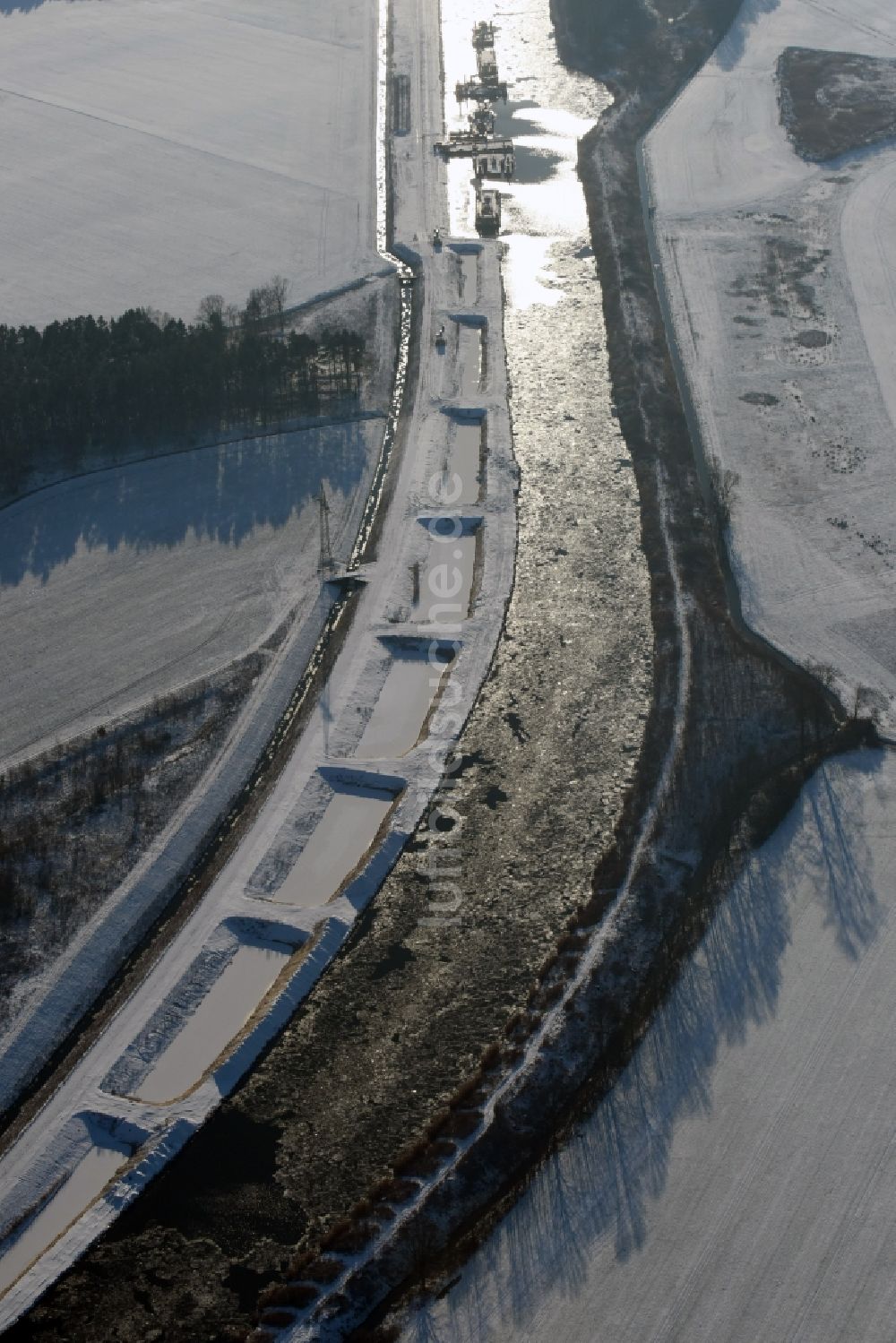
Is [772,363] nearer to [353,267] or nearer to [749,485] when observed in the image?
[749,485]

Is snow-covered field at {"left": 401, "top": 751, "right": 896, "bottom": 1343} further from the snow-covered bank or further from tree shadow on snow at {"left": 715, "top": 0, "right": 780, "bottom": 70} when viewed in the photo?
tree shadow on snow at {"left": 715, "top": 0, "right": 780, "bottom": 70}

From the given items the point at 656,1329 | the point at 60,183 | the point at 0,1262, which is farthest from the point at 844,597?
the point at 60,183

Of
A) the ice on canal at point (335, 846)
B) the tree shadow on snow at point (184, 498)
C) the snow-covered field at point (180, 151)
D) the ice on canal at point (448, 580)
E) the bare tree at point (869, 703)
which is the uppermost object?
the snow-covered field at point (180, 151)

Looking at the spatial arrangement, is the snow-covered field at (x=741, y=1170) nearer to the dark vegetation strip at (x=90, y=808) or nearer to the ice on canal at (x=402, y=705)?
the ice on canal at (x=402, y=705)

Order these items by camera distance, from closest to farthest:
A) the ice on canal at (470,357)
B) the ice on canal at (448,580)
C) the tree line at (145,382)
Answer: the ice on canal at (448,580) < the tree line at (145,382) < the ice on canal at (470,357)

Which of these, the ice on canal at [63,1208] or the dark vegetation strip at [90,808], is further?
the dark vegetation strip at [90,808]

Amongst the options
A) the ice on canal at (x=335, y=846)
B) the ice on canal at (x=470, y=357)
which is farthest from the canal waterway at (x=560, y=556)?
the ice on canal at (x=335, y=846)
